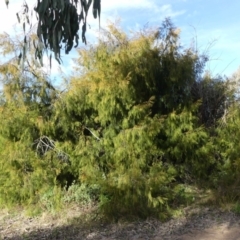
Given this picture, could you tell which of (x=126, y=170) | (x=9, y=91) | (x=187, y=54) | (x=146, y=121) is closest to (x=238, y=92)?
(x=187, y=54)

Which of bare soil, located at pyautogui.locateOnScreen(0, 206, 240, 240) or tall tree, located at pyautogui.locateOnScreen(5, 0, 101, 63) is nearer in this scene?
tall tree, located at pyautogui.locateOnScreen(5, 0, 101, 63)

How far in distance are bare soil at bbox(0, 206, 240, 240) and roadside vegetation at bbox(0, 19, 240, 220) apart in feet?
1.49

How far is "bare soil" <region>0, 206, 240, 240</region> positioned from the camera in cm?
788

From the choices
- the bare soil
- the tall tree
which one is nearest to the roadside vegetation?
the bare soil

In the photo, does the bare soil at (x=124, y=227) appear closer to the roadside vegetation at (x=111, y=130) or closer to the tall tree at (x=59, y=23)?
the roadside vegetation at (x=111, y=130)

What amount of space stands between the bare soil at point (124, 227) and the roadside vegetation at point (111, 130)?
45cm

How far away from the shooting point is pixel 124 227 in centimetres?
841

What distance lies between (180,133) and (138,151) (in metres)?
1.18

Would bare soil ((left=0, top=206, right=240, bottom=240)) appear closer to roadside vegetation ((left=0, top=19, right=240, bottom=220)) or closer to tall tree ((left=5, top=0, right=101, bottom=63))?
roadside vegetation ((left=0, top=19, right=240, bottom=220))

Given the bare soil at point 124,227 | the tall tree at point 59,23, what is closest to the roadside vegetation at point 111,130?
Result: the bare soil at point 124,227

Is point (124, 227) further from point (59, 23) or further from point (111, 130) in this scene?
point (59, 23)

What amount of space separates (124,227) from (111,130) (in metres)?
2.36

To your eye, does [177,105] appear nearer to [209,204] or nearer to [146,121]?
[146,121]

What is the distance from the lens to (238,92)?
1143cm
